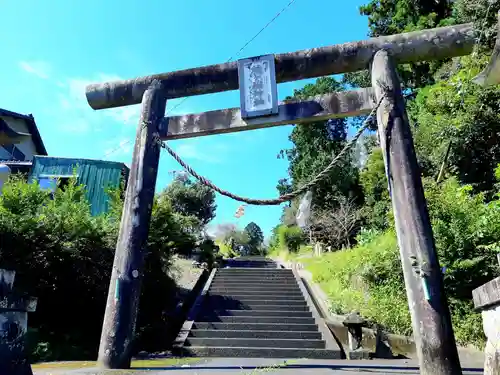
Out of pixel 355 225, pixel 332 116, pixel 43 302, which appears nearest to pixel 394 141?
pixel 332 116

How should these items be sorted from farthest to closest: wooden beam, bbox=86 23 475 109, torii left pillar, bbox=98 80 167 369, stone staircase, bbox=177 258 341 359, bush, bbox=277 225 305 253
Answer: bush, bbox=277 225 305 253
stone staircase, bbox=177 258 341 359
wooden beam, bbox=86 23 475 109
torii left pillar, bbox=98 80 167 369

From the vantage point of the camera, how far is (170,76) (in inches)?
219

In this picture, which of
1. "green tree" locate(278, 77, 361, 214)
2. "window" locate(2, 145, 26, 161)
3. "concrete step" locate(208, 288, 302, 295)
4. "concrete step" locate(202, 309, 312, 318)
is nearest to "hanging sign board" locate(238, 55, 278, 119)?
"concrete step" locate(202, 309, 312, 318)

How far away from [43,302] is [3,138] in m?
3.79

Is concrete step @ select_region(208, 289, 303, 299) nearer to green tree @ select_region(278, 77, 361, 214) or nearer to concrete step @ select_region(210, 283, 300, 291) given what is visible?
concrete step @ select_region(210, 283, 300, 291)

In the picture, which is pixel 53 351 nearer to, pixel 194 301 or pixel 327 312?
pixel 194 301

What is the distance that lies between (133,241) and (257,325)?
5099 millimetres

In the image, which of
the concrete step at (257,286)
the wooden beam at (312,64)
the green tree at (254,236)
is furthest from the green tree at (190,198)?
the wooden beam at (312,64)

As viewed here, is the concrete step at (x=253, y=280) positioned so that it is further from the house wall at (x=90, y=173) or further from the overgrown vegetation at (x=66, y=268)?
the house wall at (x=90, y=173)

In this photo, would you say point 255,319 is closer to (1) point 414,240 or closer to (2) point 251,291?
(2) point 251,291

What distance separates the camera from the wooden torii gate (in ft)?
12.2

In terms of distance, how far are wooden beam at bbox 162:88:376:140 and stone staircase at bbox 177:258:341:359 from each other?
181 inches

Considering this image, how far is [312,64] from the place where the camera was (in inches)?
208

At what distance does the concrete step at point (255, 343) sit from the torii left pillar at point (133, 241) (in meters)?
3.94
